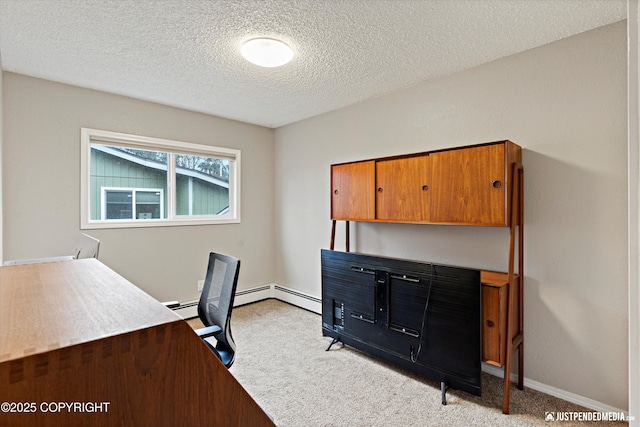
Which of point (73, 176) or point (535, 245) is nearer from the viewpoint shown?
point (535, 245)

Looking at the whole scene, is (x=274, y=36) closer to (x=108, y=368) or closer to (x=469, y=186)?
(x=469, y=186)

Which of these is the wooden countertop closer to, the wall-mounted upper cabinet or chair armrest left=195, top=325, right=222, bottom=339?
chair armrest left=195, top=325, right=222, bottom=339

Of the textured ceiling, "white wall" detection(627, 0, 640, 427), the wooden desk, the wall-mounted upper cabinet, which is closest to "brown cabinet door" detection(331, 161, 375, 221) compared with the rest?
the wall-mounted upper cabinet

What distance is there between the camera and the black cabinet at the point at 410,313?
6.92 feet

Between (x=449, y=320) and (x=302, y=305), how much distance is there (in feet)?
7.28

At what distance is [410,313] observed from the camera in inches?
94.3

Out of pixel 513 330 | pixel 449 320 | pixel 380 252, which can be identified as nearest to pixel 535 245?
pixel 513 330

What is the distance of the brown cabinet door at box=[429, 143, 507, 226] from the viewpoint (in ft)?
6.91

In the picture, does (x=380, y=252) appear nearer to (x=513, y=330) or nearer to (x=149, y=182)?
(x=513, y=330)

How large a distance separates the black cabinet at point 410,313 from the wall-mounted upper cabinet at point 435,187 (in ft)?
1.31

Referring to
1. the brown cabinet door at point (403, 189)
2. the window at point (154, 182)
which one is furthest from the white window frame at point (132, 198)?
the brown cabinet door at point (403, 189)

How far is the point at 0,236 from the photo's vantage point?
2.46 metres

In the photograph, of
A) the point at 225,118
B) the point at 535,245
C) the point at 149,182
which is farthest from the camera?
the point at 225,118

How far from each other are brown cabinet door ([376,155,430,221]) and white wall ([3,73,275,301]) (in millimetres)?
2113
